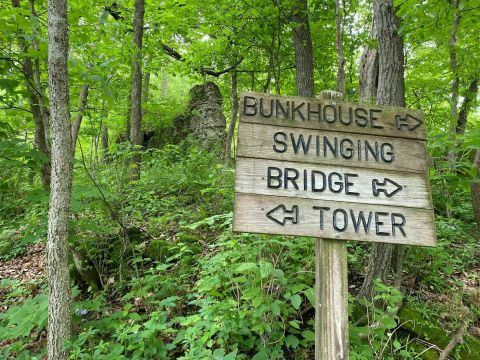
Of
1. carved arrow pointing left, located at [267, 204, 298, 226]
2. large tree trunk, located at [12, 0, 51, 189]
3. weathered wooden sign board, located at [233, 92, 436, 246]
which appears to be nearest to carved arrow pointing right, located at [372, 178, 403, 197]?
weathered wooden sign board, located at [233, 92, 436, 246]

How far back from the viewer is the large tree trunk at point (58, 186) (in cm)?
296

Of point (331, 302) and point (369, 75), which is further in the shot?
point (369, 75)

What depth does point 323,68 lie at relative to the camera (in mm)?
8461

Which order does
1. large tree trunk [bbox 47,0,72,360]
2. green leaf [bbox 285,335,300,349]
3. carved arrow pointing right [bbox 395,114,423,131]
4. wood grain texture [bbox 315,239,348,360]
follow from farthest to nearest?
large tree trunk [bbox 47,0,72,360], green leaf [bbox 285,335,300,349], carved arrow pointing right [bbox 395,114,423,131], wood grain texture [bbox 315,239,348,360]

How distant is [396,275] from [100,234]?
3764mm

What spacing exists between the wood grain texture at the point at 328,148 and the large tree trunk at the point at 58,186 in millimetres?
1837

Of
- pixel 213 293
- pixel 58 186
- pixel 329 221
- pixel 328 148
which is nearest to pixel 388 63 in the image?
pixel 328 148

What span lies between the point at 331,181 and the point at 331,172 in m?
0.06

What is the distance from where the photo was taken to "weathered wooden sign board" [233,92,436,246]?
1.92 meters

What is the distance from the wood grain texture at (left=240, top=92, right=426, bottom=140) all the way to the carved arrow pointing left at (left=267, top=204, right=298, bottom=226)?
0.51 metres

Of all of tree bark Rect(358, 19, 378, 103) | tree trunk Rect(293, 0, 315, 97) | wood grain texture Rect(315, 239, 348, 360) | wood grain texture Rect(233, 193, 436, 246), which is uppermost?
tree trunk Rect(293, 0, 315, 97)

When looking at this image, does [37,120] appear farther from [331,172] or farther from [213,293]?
[331,172]

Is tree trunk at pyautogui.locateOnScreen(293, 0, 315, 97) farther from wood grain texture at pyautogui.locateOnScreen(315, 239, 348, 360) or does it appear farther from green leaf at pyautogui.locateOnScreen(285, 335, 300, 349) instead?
wood grain texture at pyautogui.locateOnScreen(315, 239, 348, 360)

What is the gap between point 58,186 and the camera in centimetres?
296
